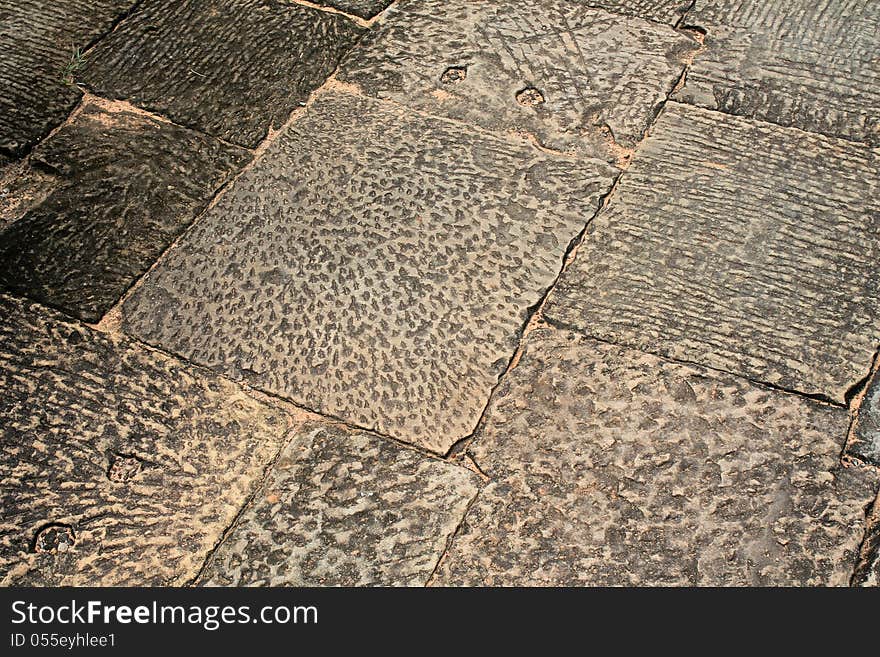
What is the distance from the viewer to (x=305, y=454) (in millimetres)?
2096

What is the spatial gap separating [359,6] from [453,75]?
491 millimetres

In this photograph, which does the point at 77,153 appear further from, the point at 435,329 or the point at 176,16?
the point at 435,329

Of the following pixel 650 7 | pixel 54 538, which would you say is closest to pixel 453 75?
pixel 650 7

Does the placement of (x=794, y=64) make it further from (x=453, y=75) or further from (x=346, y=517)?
(x=346, y=517)

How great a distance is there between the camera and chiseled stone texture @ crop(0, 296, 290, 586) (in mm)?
1957

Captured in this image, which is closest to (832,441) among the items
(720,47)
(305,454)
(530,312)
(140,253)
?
(530,312)

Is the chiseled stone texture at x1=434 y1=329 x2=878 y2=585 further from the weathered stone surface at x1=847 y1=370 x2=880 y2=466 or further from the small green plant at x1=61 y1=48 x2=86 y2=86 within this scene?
the small green plant at x1=61 y1=48 x2=86 y2=86

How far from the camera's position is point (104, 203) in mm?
2553

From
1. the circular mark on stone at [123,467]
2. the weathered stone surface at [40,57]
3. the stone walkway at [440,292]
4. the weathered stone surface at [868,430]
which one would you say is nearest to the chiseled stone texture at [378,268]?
the stone walkway at [440,292]

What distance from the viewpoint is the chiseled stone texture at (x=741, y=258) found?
86.6 inches

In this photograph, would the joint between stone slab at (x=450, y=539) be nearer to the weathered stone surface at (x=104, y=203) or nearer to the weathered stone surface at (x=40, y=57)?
the weathered stone surface at (x=104, y=203)

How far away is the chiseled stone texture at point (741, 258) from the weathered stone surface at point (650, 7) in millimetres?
489

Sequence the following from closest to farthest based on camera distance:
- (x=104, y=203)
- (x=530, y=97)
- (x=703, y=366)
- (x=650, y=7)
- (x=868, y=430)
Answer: (x=868, y=430)
(x=703, y=366)
(x=104, y=203)
(x=530, y=97)
(x=650, y=7)

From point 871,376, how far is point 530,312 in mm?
803
